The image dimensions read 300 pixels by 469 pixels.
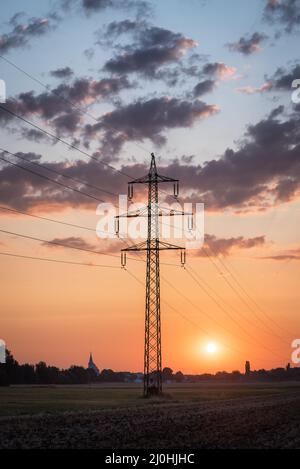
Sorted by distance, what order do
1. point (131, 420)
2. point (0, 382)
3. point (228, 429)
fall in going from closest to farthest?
point (228, 429)
point (131, 420)
point (0, 382)

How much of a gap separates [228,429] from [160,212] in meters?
38.8

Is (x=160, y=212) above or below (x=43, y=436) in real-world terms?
above
